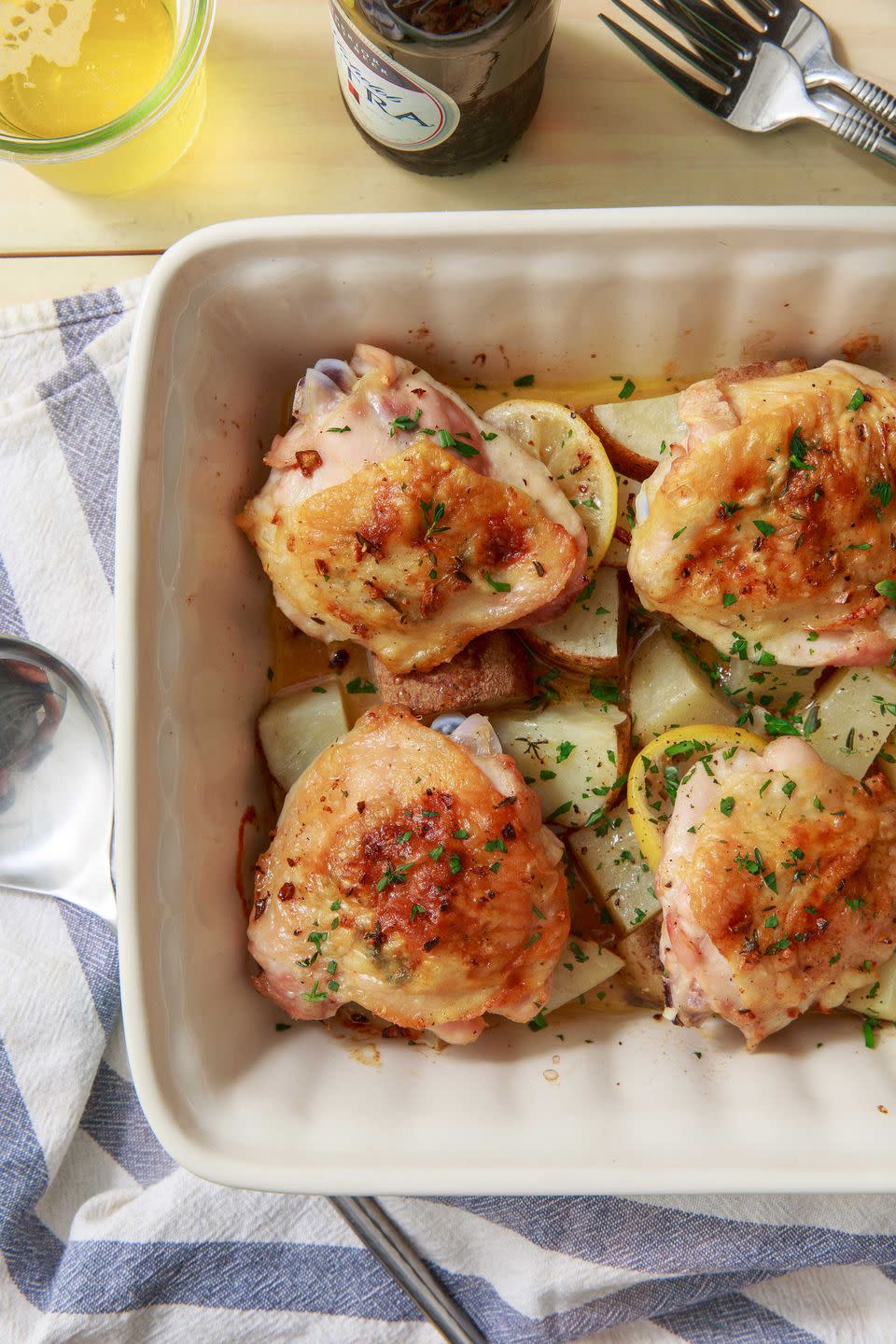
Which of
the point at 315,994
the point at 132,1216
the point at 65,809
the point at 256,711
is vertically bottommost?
the point at 132,1216

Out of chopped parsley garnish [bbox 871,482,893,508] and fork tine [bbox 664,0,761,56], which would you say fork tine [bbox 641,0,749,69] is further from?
chopped parsley garnish [bbox 871,482,893,508]

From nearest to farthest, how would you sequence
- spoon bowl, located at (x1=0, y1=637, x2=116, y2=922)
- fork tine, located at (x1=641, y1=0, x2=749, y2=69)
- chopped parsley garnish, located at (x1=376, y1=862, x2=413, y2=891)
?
1. chopped parsley garnish, located at (x1=376, y1=862, x2=413, y2=891)
2. fork tine, located at (x1=641, y1=0, x2=749, y2=69)
3. spoon bowl, located at (x1=0, y1=637, x2=116, y2=922)

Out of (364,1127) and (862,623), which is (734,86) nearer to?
(862,623)

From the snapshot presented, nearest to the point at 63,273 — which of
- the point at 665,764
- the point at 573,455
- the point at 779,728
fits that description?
the point at 573,455

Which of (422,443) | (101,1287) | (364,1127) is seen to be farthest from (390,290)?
(101,1287)

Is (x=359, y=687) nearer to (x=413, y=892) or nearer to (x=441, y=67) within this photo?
(x=413, y=892)

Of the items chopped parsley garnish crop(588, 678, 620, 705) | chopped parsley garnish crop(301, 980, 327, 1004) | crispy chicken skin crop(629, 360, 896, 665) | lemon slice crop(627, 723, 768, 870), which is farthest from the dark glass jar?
chopped parsley garnish crop(301, 980, 327, 1004)
